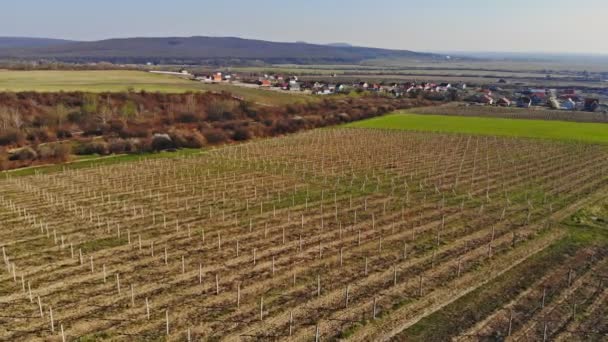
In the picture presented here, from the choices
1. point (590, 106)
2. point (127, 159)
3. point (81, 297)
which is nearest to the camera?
point (81, 297)

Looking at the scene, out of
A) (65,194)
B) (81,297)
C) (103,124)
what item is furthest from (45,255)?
(103,124)

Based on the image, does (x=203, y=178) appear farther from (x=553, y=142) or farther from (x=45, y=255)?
(x=553, y=142)

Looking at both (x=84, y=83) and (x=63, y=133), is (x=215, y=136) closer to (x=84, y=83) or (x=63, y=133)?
(x=63, y=133)

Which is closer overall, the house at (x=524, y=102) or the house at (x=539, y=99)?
the house at (x=524, y=102)

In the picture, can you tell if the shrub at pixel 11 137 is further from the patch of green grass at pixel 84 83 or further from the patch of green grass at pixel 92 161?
the patch of green grass at pixel 84 83

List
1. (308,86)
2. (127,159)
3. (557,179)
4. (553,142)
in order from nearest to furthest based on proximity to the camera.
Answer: (557,179) → (127,159) → (553,142) → (308,86)

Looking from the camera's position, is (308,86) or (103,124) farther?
(308,86)

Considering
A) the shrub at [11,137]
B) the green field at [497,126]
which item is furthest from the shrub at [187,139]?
the green field at [497,126]
